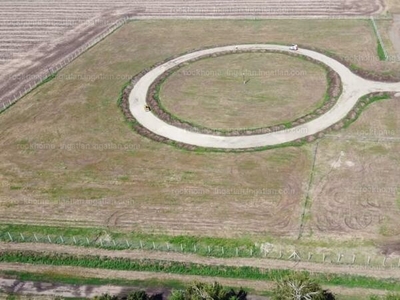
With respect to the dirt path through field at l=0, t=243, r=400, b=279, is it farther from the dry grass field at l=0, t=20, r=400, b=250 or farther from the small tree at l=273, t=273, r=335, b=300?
the small tree at l=273, t=273, r=335, b=300

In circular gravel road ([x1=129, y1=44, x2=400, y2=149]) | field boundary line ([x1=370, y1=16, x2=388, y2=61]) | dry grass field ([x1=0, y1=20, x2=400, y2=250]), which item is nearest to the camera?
dry grass field ([x1=0, y1=20, x2=400, y2=250])

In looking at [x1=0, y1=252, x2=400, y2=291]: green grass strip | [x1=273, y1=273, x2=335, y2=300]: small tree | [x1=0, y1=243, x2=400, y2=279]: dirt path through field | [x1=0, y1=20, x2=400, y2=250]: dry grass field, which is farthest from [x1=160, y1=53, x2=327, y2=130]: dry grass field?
[x1=273, y1=273, x2=335, y2=300]: small tree

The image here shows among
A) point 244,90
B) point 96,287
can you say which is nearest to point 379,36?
point 244,90

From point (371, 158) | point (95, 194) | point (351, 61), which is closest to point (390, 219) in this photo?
point (371, 158)

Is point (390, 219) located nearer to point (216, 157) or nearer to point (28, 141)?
point (216, 157)

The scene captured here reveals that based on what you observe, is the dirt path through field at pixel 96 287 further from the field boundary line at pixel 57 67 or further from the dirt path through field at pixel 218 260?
the field boundary line at pixel 57 67

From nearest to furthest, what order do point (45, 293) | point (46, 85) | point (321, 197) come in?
point (45, 293)
point (321, 197)
point (46, 85)
